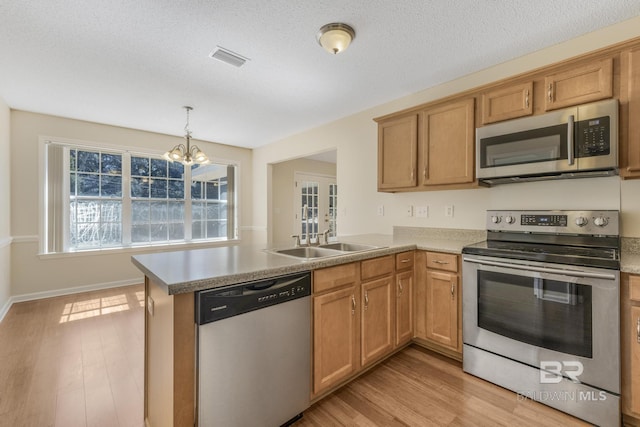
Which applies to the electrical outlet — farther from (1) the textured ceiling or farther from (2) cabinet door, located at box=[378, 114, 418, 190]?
(2) cabinet door, located at box=[378, 114, 418, 190]

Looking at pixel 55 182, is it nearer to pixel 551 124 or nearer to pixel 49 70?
pixel 49 70

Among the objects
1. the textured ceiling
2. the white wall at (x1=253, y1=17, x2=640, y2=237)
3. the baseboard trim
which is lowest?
the baseboard trim

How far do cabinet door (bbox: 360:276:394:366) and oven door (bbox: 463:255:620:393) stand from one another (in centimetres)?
56

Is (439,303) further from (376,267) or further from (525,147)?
(525,147)

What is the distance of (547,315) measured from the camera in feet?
5.87

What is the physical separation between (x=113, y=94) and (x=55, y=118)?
1523mm

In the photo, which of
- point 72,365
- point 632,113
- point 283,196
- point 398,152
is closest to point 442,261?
point 398,152

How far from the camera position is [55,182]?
3971 mm

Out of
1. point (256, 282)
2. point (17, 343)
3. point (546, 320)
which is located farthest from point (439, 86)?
point (17, 343)

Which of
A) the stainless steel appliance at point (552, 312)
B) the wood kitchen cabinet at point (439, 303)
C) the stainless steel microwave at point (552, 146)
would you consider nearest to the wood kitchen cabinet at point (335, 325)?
the wood kitchen cabinet at point (439, 303)

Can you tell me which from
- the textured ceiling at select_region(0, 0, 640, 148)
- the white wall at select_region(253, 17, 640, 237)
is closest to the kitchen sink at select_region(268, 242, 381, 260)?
the white wall at select_region(253, 17, 640, 237)

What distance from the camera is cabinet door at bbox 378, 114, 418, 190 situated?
279 cm

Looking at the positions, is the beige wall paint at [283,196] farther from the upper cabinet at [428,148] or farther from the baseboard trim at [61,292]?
the upper cabinet at [428,148]

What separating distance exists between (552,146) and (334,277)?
1.77 metres
